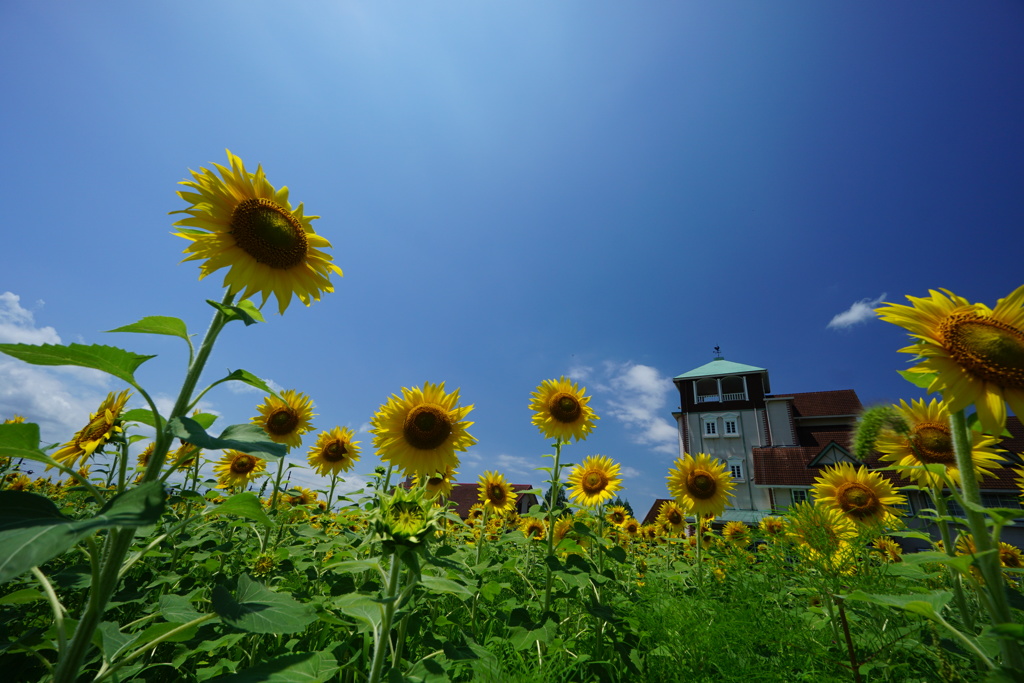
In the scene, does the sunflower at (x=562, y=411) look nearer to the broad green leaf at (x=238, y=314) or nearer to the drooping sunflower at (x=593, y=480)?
the drooping sunflower at (x=593, y=480)

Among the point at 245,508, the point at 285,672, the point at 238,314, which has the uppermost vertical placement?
the point at 238,314

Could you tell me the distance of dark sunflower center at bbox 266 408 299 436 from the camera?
→ 15.7 feet

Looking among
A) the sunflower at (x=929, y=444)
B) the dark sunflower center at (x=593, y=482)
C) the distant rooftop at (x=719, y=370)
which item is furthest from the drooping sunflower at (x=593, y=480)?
the distant rooftop at (x=719, y=370)

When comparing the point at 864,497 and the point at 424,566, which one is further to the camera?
the point at 864,497

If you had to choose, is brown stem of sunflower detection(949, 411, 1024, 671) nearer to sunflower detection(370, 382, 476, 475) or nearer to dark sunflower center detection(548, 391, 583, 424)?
sunflower detection(370, 382, 476, 475)

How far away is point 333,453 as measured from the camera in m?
5.33

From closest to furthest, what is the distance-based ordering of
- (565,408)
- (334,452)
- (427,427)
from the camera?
(427,427) < (334,452) < (565,408)

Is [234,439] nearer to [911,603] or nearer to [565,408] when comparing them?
[911,603]

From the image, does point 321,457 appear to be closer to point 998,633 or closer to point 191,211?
point 191,211

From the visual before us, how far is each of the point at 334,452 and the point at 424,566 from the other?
3.77 metres

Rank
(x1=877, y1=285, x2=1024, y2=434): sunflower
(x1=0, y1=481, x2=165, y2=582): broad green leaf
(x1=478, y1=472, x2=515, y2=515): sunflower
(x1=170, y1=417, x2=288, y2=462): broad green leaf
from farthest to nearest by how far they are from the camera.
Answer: (x1=478, y1=472, x2=515, y2=515): sunflower
(x1=877, y1=285, x2=1024, y2=434): sunflower
(x1=170, y1=417, x2=288, y2=462): broad green leaf
(x1=0, y1=481, x2=165, y2=582): broad green leaf

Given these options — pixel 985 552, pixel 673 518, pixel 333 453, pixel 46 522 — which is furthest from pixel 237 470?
pixel 673 518

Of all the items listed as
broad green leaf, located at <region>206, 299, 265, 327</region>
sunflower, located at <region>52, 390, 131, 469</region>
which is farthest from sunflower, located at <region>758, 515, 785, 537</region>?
sunflower, located at <region>52, 390, 131, 469</region>

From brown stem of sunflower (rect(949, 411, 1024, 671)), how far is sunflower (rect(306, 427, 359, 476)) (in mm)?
5403
